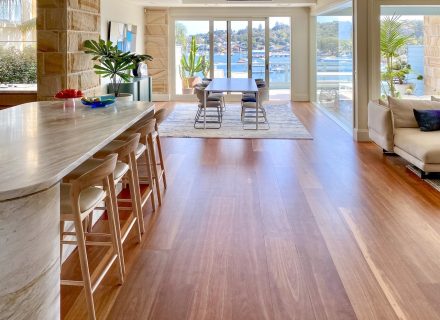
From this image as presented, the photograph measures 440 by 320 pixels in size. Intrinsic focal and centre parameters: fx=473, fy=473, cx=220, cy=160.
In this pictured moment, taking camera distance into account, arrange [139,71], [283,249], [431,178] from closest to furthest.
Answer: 1. [283,249]
2. [431,178]
3. [139,71]

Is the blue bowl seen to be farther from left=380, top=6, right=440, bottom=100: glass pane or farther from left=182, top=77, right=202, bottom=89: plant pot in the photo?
left=182, top=77, right=202, bottom=89: plant pot

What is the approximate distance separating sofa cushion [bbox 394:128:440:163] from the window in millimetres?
5801

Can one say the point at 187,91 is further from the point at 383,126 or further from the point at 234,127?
the point at 383,126

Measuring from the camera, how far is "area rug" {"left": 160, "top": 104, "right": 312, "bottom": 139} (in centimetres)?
836

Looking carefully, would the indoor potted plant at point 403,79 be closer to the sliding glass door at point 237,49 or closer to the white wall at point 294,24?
→ the white wall at point 294,24

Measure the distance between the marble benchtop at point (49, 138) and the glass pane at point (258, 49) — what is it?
967cm

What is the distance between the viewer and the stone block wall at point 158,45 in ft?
44.0

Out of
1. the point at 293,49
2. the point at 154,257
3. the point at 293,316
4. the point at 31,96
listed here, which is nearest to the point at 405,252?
the point at 293,316

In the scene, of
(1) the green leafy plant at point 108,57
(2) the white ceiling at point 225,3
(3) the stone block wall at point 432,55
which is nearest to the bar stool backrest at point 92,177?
(1) the green leafy plant at point 108,57

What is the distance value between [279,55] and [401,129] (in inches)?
316

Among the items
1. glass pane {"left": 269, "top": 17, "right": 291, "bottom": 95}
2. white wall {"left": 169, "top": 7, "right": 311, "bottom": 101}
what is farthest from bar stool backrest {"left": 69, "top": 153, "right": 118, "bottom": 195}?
glass pane {"left": 269, "top": 17, "right": 291, "bottom": 95}

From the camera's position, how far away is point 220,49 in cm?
1389

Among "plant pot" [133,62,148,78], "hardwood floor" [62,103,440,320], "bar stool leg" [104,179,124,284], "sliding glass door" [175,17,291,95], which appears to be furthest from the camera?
"sliding glass door" [175,17,291,95]

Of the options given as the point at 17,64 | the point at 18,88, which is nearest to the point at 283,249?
the point at 18,88
